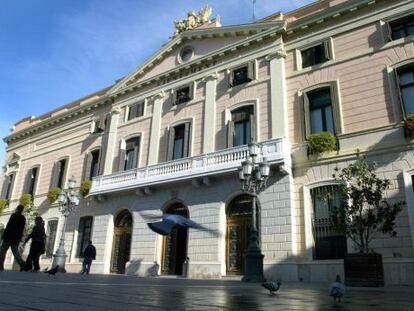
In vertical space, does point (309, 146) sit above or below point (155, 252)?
above

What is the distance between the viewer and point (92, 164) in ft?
83.3

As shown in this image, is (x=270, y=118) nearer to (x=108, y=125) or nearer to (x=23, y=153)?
(x=108, y=125)

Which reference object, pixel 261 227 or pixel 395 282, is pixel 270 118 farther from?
Answer: pixel 395 282

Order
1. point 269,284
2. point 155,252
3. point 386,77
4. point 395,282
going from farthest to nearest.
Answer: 1. point 155,252
2. point 386,77
3. point 395,282
4. point 269,284

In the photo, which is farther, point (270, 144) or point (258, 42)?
point (258, 42)

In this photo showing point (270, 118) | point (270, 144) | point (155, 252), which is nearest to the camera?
point (270, 144)

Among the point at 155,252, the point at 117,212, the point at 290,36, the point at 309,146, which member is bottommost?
the point at 155,252

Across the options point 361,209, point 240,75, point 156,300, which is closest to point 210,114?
point 240,75

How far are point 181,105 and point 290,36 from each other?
7.00 m

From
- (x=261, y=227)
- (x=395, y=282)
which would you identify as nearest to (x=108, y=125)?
(x=261, y=227)

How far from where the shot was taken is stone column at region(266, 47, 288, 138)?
17172 millimetres

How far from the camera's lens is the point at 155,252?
1903cm

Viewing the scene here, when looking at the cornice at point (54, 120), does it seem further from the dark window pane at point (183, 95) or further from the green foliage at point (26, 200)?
the dark window pane at point (183, 95)

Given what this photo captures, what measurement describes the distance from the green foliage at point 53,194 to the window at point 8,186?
24.0 ft
